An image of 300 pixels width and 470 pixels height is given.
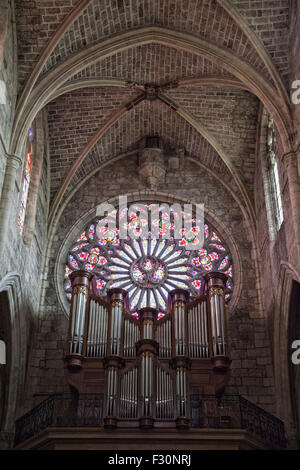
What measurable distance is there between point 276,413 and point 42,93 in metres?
8.40

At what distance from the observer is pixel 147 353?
47.2 ft

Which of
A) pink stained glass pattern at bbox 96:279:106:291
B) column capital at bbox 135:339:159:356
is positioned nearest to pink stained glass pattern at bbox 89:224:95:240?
pink stained glass pattern at bbox 96:279:106:291

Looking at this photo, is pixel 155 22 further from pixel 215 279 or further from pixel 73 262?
pixel 73 262

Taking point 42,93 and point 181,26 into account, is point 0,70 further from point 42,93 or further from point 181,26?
point 181,26

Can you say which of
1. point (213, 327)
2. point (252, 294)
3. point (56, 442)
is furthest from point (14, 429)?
point (252, 294)

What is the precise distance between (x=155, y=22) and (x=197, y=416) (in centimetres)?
873

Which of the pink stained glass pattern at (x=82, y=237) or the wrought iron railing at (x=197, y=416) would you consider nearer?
the wrought iron railing at (x=197, y=416)

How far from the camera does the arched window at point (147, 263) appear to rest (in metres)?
18.2

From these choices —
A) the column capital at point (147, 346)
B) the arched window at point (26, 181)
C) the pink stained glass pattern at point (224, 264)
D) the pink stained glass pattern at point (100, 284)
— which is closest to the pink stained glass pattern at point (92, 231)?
the pink stained glass pattern at point (100, 284)

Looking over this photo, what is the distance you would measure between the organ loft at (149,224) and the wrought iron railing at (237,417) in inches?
1.9

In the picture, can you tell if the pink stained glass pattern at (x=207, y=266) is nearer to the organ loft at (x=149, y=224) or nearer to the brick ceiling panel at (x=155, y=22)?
the organ loft at (x=149, y=224)

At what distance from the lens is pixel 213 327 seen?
597 inches

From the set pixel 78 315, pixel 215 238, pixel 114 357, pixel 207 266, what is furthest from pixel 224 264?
pixel 114 357

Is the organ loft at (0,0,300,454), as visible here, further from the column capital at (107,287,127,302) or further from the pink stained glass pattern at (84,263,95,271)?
the pink stained glass pattern at (84,263,95,271)
